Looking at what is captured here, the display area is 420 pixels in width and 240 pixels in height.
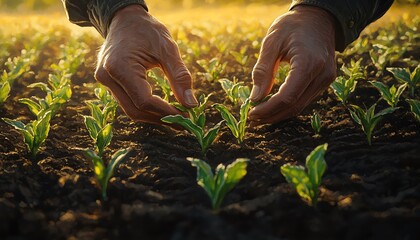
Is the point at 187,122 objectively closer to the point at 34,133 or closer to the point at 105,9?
the point at 34,133

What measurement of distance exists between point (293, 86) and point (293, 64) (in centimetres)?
13

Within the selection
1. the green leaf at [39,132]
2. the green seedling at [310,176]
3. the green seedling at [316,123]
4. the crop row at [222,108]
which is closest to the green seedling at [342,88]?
the crop row at [222,108]

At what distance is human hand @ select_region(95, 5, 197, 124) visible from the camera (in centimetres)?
267

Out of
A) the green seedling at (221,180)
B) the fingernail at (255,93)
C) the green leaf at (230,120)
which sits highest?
the fingernail at (255,93)


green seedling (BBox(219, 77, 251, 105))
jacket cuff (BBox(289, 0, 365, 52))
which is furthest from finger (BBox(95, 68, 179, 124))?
jacket cuff (BBox(289, 0, 365, 52))

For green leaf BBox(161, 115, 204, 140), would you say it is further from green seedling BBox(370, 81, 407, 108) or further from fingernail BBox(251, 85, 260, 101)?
green seedling BBox(370, 81, 407, 108)

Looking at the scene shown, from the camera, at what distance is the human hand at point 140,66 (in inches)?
105

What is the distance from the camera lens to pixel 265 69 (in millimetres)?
2709

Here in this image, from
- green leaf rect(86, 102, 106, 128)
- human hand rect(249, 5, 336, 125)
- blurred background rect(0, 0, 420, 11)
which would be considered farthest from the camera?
blurred background rect(0, 0, 420, 11)

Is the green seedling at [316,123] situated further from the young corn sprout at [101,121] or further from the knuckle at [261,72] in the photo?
the young corn sprout at [101,121]

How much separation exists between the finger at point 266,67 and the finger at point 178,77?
1.27 feet

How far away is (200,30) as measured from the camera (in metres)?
7.66

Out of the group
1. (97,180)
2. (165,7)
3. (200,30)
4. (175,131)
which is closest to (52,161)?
(97,180)

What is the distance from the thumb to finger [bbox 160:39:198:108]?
0.39 metres
